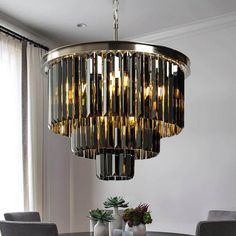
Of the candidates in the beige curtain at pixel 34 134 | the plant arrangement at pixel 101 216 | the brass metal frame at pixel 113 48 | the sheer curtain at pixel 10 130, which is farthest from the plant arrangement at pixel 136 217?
the beige curtain at pixel 34 134

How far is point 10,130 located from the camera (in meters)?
4.51

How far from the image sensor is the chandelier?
2.20 m

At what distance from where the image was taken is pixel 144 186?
4.88 m

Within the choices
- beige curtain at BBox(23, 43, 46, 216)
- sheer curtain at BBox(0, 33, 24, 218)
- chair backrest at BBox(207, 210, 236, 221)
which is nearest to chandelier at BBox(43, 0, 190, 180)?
chair backrest at BBox(207, 210, 236, 221)

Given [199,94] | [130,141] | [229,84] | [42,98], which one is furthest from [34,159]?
[130,141]

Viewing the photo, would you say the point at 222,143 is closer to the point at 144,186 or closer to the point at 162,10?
the point at 144,186

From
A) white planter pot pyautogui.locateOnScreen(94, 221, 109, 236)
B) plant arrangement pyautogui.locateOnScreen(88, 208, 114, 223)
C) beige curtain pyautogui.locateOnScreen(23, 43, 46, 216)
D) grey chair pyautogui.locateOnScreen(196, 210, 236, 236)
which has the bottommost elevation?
white planter pot pyautogui.locateOnScreen(94, 221, 109, 236)

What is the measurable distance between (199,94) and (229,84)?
33 centimetres

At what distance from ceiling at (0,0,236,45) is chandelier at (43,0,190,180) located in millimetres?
1984

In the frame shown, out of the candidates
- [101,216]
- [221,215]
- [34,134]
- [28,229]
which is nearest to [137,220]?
[101,216]

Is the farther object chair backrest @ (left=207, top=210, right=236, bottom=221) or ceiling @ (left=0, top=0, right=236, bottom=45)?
ceiling @ (left=0, top=0, right=236, bottom=45)

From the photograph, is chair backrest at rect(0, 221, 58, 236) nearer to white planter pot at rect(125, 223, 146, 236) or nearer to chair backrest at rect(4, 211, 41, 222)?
white planter pot at rect(125, 223, 146, 236)

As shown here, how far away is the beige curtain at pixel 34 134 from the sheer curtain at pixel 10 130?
0.43 ft

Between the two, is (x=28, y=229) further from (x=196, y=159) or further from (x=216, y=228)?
(x=196, y=159)
